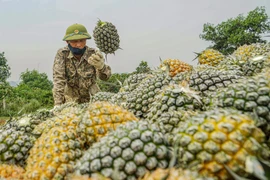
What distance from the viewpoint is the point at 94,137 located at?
1.33m

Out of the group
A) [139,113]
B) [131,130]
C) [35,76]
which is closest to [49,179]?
[131,130]

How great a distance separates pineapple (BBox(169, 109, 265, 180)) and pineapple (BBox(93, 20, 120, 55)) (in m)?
4.77

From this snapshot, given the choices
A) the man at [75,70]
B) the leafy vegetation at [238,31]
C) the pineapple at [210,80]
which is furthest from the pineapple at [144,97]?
the leafy vegetation at [238,31]

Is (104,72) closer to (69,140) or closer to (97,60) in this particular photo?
(97,60)

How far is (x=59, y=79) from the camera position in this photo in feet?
16.6

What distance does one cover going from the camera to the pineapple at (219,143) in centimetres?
94

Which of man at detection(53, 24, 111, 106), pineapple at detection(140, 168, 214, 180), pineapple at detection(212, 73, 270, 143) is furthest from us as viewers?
man at detection(53, 24, 111, 106)

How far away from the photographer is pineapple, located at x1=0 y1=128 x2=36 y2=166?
1.45 m

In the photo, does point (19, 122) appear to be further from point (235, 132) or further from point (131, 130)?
point (235, 132)

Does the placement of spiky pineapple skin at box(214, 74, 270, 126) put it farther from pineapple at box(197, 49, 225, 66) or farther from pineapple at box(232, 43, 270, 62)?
pineapple at box(197, 49, 225, 66)

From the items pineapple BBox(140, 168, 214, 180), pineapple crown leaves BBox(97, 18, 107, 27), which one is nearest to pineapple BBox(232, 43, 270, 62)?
pineapple BBox(140, 168, 214, 180)

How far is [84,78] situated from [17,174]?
4.14m

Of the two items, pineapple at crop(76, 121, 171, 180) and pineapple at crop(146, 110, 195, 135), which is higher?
pineapple at crop(146, 110, 195, 135)

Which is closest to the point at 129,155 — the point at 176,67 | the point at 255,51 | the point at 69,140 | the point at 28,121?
the point at 69,140
